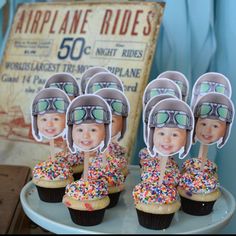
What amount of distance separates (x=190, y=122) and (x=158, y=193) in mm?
189

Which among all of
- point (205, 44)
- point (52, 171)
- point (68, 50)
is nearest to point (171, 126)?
point (52, 171)

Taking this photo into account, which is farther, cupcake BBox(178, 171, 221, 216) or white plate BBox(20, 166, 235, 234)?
cupcake BBox(178, 171, 221, 216)

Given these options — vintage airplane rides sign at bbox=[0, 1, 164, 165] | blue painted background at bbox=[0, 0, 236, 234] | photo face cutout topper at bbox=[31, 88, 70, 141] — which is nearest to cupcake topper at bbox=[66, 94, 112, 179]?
photo face cutout topper at bbox=[31, 88, 70, 141]

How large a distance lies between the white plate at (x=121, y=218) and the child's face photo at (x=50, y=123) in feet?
0.64

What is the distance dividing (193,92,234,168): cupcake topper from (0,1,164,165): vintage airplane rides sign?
41cm

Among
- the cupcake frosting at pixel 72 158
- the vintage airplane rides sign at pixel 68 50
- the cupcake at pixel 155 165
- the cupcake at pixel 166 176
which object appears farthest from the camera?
the vintage airplane rides sign at pixel 68 50

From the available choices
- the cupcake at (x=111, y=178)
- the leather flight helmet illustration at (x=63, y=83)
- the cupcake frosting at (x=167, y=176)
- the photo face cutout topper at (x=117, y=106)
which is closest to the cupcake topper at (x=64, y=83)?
the leather flight helmet illustration at (x=63, y=83)

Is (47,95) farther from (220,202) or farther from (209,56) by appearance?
(209,56)

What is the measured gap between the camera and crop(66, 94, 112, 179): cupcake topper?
1088 millimetres

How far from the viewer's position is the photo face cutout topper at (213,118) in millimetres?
1164

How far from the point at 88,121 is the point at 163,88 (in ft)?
1.02

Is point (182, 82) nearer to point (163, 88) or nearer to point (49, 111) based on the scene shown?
point (163, 88)

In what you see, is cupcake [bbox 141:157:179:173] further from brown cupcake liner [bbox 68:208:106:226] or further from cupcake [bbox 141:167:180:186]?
brown cupcake liner [bbox 68:208:106:226]

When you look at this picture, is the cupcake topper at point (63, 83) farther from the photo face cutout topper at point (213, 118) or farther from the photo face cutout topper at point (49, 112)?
the photo face cutout topper at point (213, 118)
